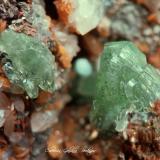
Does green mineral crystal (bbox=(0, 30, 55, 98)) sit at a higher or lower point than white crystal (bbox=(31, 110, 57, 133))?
higher

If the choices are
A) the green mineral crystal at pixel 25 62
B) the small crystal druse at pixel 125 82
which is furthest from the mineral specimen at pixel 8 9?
the small crystal druse at pixel 125 82

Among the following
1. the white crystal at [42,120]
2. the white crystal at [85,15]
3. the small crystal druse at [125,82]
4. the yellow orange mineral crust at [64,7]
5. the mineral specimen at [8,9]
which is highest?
the mineral specimen at [8,9]

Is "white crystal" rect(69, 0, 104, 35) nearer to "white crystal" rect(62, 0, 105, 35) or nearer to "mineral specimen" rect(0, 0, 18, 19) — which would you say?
"white crystal" rect(62, 0, 105, 35)

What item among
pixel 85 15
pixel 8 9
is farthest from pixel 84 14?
pixel 8 9

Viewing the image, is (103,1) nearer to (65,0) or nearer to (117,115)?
(65,0)

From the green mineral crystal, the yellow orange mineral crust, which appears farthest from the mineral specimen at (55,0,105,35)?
the green mineral crystal

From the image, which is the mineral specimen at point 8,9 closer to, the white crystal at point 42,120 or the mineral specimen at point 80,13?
the mineral specimen at point 80,13
